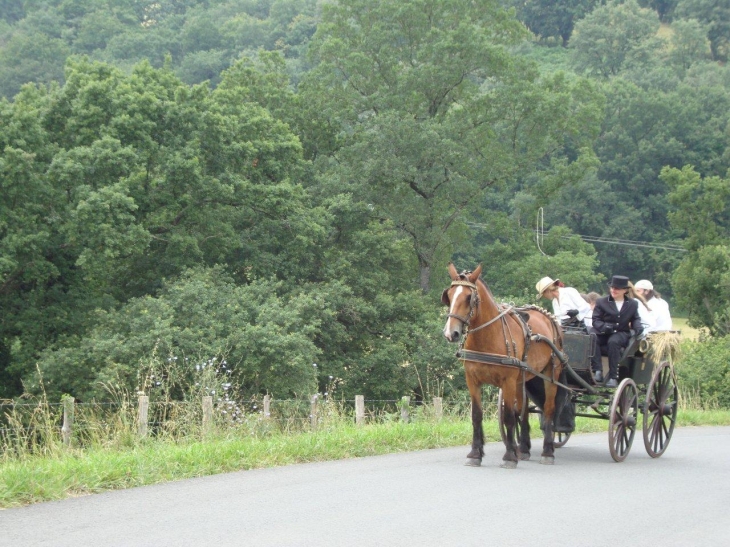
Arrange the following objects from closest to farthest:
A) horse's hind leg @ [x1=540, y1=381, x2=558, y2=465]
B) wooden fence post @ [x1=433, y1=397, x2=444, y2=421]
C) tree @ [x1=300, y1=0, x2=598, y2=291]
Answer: horse's hind leg @ [x1=540, y1=381, x2=558, y2=465], wooden fence post @ [x1=433, y1=397, x2=444, y2=421], tree @ [x1=300, y1=0, x2=598, y2=291]

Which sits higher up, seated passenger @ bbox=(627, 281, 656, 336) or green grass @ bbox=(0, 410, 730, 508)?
seated passenger @ bbox=(627, 281, 656, 336)

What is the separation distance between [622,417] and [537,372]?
1.27 meters

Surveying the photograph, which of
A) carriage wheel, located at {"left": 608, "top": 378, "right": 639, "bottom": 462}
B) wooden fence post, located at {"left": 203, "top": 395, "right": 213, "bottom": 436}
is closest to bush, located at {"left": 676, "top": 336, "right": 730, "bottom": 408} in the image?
carriage wheel, located at {"left": 608, "top": 378, "right": 639, "bottom": 462}

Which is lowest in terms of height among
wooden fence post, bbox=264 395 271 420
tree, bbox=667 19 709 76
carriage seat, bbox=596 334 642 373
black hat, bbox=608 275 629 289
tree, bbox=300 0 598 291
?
wooden fence post, bbox=264 395 271 420

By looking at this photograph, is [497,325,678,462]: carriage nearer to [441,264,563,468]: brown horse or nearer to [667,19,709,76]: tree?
[441,264,563,468]: brown horse

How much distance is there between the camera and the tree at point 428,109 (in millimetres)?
40281

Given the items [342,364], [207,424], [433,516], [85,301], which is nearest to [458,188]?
[342,364]

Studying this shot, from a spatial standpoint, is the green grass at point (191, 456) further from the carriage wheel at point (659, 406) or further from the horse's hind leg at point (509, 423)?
the carriage wheel at point (659, 406)

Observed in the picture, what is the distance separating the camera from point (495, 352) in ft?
33.8

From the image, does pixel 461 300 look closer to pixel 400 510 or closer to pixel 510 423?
pixel 510 423

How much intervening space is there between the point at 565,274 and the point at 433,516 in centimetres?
3720

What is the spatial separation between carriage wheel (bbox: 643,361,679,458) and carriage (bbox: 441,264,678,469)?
0.04 ft

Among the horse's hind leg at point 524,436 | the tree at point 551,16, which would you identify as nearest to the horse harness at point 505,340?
the horse's hind leg at point 524,436

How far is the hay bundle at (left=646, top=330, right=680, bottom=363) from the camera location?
38.2ft
